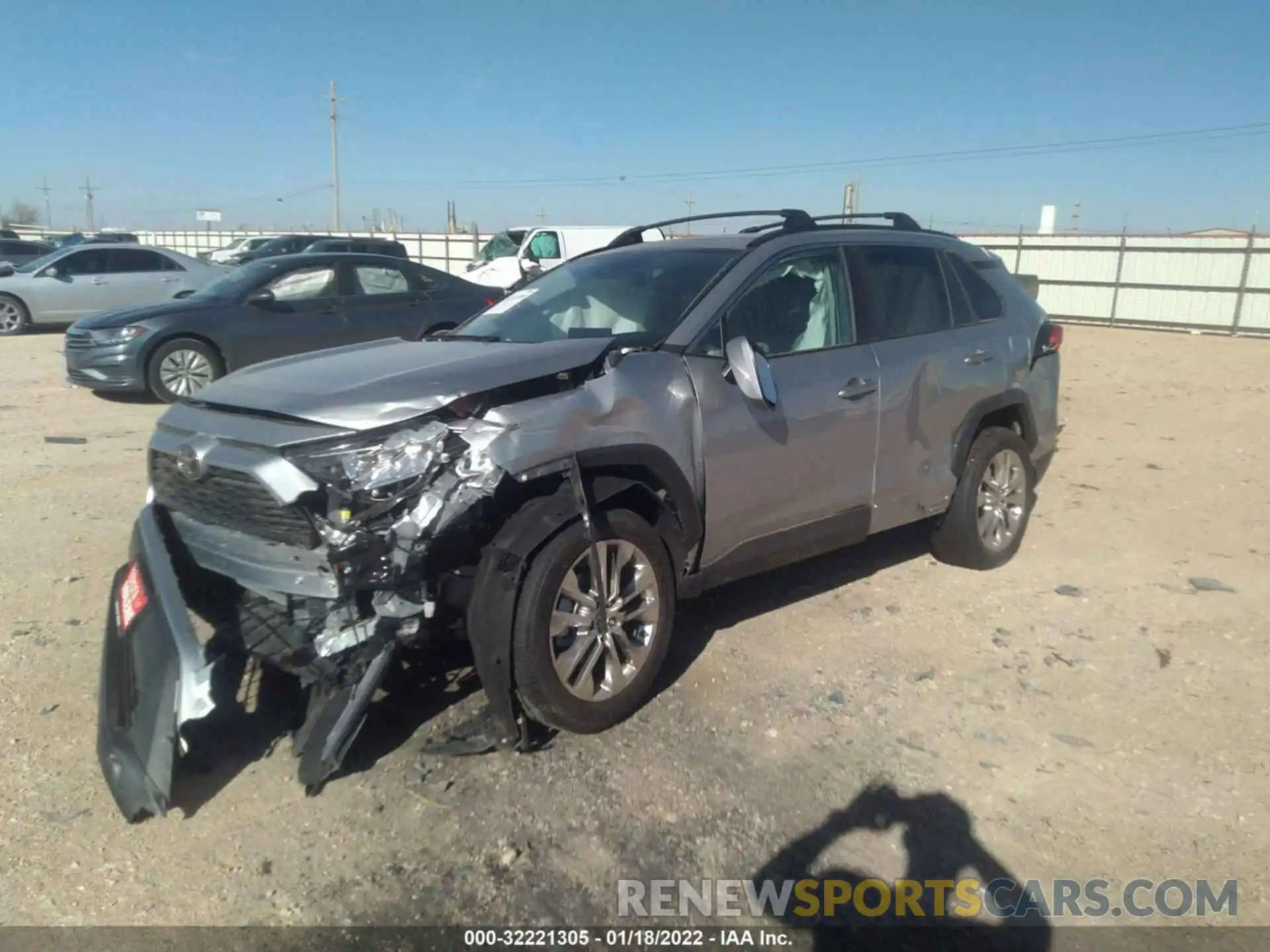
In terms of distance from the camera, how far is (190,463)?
11.6ft

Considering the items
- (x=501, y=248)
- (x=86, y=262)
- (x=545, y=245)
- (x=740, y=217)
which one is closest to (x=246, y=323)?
(x=740, y=217)

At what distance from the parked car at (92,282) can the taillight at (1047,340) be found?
45.9 ft

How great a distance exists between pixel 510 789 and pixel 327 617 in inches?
33.8

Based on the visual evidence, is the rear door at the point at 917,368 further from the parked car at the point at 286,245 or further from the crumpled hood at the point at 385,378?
the parked car at the point at 286,245

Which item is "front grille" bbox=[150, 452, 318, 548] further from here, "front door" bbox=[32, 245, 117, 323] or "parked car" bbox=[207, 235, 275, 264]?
"parked car" bbox=[207, 235, 275, 264]

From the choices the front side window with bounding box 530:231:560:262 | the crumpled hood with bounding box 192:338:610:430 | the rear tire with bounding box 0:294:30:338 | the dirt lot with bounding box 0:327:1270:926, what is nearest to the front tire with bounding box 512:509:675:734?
the dirt lot with bounding box 0:327:1270:926

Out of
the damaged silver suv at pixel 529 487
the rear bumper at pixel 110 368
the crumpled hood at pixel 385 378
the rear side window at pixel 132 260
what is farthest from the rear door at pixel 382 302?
the rear side window at pixel 132 260

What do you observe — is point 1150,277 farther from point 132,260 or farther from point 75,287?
point 75,287

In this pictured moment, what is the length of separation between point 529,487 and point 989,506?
3.05 m

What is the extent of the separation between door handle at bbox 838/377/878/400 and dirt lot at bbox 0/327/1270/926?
112 cm

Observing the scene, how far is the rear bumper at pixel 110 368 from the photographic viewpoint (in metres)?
9.71

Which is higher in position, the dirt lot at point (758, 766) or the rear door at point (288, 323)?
the rear door at point (288, 323)

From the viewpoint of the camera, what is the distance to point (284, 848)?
2.99 m

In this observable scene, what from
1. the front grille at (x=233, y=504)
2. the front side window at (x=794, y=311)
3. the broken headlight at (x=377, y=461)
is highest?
the front side window at (x=794, y=311)
